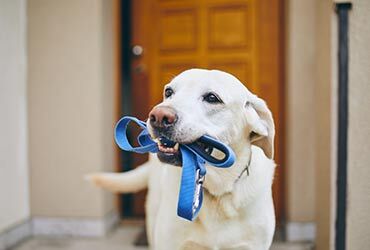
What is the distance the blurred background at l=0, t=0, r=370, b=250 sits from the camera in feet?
8.70

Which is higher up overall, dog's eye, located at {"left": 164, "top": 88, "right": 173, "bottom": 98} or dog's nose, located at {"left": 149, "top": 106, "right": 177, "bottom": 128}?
dog's eye, located at {"left": 164, "top": 88, "right": 173, "bottom": 98}

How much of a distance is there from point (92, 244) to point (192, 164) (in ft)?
6.08

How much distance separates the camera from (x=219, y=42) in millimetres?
3025

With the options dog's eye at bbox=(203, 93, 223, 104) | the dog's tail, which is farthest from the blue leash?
the dog's tail

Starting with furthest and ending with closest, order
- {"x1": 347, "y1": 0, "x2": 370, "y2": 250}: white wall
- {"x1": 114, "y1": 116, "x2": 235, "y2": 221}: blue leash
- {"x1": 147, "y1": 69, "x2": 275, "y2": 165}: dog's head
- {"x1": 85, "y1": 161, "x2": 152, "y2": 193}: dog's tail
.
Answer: {"x1": 85, "y1": 161, "x2": 152, "y2": 193}: dog's tail → {"x1": 347, "y1": 0, "x2": 370, "y2": 250}: white wall → {"x1": 147, "y1": 69, "x2": 275, "y2": 165}: dog's head → {"x1": 114, "y1": 116, "x2": 235, "y2": 221}: blue leash

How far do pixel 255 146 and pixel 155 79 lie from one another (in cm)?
171

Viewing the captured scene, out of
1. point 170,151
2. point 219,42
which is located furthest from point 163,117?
point 219,42

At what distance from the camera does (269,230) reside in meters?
1.50

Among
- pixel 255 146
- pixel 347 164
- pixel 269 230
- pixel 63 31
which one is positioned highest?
pixel 63 31

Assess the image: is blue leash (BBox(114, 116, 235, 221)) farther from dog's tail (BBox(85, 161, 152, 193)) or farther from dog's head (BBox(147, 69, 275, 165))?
dog's tail (BBox(85, 161, 152, 193))

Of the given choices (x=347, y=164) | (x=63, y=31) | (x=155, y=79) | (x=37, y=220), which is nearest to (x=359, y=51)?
(x=347, y=164)

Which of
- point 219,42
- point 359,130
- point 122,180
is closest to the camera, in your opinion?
point 359,130

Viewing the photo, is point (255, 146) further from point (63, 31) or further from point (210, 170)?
point (63, 31)

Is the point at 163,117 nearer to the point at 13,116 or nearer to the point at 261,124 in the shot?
the point at 261,124
